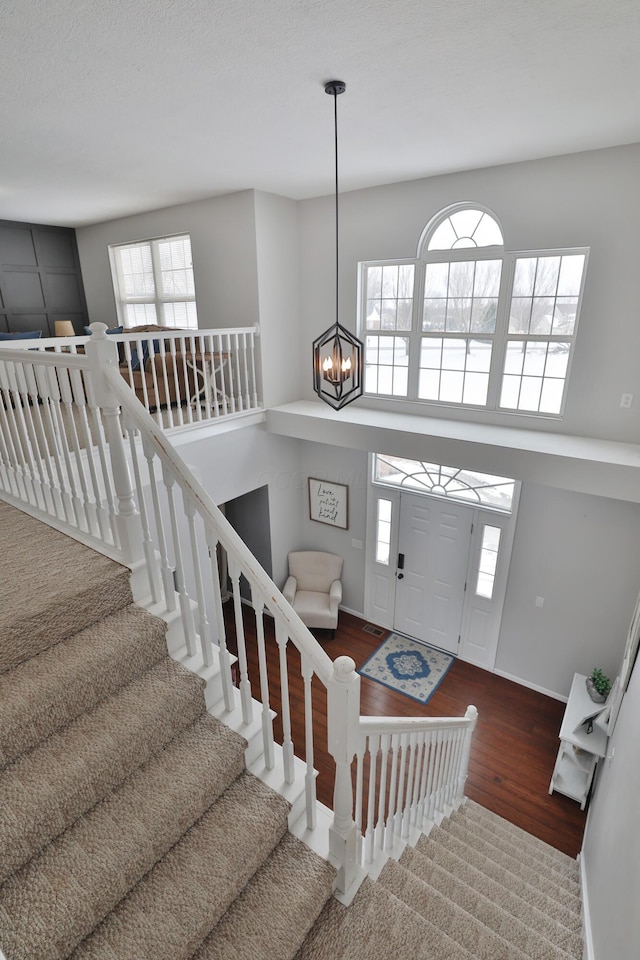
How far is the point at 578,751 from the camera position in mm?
4094

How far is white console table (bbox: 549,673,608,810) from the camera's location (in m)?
3.86

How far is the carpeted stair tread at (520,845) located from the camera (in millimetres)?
3152

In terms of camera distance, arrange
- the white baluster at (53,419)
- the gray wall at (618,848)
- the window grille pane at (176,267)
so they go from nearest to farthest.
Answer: the gray wall at (618,848) → the white baluster at (53,419) → the window grille pane at (176,267)

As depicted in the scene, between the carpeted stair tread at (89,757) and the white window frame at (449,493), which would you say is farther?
the white window frame at (449,493)

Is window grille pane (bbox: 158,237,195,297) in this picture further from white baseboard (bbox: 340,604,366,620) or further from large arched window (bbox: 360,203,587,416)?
white baseboard (bbox: 340,604,366,620)

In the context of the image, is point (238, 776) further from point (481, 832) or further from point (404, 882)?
point (481, 832)

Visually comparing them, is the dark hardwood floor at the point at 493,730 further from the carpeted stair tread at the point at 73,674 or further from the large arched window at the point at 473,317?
the large arched window at the point at 473,317

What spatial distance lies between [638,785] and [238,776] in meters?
1.79

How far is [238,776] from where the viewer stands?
1870mm

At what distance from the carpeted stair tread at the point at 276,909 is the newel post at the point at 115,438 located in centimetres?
130

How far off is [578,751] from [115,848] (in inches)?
158

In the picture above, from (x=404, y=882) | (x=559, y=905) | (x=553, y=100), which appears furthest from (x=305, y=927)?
(x=553, y=100)

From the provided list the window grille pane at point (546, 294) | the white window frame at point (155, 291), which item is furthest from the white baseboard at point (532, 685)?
the white window frame at point (155, 291)

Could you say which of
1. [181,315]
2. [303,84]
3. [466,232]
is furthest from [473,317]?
[181,315]
